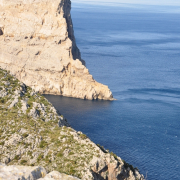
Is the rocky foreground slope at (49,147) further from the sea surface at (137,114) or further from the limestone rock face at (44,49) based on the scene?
the limestone rock face at (44,49)

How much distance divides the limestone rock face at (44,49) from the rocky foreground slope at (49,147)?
7411cm

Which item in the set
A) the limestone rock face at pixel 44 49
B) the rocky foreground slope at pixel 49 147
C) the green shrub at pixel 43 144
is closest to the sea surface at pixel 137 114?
the limestone rock face at pixel 44 49

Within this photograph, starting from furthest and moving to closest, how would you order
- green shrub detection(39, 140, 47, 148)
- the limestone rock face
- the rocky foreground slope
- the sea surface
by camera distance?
the limestone rock face < the sea surface < green shrub detection(39, 140, 47, 148) < the rocky foreground slope

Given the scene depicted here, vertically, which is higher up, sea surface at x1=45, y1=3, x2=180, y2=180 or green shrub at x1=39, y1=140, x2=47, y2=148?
green shrub at x1=39, y1=140, x2=47, y2=148

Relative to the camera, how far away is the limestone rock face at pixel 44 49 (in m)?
124

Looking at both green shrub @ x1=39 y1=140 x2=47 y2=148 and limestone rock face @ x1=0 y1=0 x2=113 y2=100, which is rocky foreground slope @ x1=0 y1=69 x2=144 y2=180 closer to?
green shrub @ x1=39 y1=140 x2=47 y2=148

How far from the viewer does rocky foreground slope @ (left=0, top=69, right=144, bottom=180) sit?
4056 cm

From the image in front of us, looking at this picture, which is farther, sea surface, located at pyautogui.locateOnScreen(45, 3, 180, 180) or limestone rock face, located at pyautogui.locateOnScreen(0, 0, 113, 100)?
limestone rock face, located at pyautogui.locateOnScreen(0, 0, 113, 100)

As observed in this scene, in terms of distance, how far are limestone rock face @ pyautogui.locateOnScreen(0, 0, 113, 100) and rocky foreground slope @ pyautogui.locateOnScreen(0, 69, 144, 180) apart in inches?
2918

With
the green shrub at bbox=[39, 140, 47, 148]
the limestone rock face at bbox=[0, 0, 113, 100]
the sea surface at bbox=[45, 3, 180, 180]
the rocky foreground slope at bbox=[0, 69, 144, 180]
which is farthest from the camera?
the limestone rock face at bbox=[0, 0, 113, 100]

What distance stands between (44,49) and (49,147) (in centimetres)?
8689

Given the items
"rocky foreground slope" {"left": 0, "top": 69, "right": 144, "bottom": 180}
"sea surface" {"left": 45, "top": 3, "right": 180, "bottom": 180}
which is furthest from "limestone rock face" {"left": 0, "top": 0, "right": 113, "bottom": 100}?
"rocky foreground slope" {"left": 0, "top": 69, "right": 144, "bottom": 180}

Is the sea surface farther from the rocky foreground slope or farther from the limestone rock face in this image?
the rocky foreground slope

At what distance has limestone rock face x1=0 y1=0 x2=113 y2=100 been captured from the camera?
12412cm
